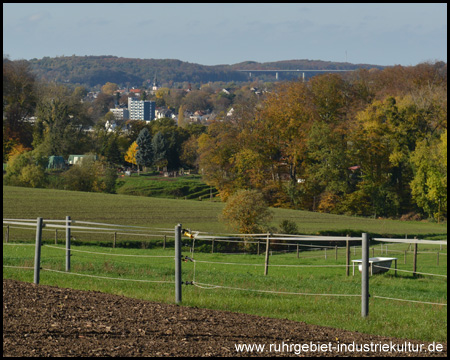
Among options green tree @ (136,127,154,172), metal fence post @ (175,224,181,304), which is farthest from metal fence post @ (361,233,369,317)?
green tree @ (136,127,154,172)

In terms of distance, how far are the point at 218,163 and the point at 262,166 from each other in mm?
4506

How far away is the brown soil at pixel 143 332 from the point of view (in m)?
6.45

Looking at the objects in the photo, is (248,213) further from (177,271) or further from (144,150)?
(144,150)

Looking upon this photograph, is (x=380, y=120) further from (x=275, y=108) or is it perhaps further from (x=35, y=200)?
(x=35, y=200)

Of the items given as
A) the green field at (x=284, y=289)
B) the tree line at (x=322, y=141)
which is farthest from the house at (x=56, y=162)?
the green field at (x=284, y=289)

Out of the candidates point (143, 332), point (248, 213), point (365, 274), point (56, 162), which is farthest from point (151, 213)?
point (143, 332)

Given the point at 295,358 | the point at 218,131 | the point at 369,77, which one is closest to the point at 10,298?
the point at 295,358

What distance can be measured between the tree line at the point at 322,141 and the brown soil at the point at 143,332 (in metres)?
49.8

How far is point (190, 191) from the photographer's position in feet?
267

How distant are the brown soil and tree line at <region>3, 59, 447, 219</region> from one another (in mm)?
49769

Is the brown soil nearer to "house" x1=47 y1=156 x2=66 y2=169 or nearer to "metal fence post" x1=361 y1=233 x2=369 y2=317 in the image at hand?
"metal fence post" x1=361 y1=233 x2=369 y2=317

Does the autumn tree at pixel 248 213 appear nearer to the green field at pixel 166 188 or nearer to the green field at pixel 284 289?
the green field at pixel 284 289

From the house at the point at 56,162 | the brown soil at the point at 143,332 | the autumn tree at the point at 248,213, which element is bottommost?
the autumn tree at the point at 248,213

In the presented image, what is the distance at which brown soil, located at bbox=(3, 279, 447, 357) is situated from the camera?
21.1 ft
